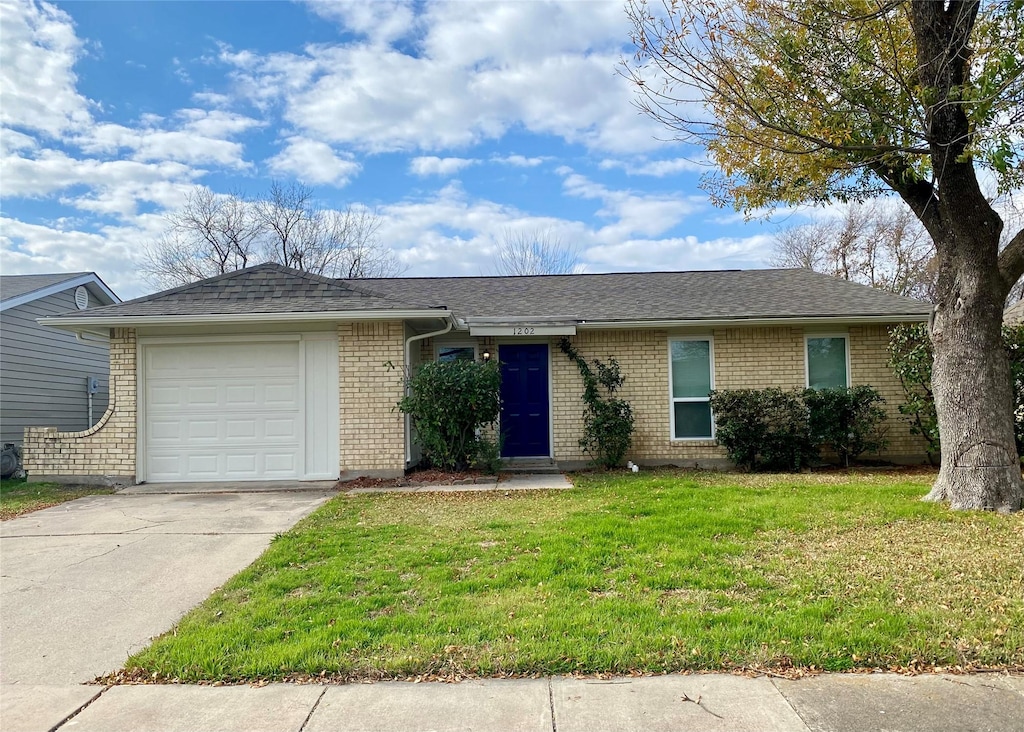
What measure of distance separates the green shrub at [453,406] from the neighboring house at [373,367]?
0.50 m

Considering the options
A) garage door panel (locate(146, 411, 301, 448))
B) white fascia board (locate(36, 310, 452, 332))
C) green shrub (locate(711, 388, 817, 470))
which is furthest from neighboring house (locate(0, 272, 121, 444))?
green shrub (locate(711, 388, 817, 470))

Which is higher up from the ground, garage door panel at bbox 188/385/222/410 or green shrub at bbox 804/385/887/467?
garage door panel at bbox 188/385/222/410

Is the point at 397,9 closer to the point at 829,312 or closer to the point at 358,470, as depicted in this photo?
the point at 358,470

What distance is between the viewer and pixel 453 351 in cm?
1066

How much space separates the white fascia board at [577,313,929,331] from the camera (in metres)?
9.75

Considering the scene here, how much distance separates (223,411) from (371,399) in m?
2.40

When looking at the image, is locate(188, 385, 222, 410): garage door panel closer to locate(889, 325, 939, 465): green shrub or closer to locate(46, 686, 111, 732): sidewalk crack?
locate(46, 686, 111, 732): sidewalk crack

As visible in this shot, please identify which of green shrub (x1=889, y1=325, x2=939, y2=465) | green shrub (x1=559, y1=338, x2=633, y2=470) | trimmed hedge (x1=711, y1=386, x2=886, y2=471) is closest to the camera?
green shrub (x1=889, y1=325, x2=939, y2=465)

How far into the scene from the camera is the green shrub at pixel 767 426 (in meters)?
9.54

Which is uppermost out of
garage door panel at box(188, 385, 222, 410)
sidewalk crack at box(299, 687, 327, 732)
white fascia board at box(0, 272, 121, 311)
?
white fascia board at box(0, 272, 121, 311)

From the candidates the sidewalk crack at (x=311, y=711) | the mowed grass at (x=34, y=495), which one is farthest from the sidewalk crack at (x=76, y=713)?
the mowed grass at (x=34, y=495)

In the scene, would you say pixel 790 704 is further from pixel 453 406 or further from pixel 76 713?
pixel 453 406

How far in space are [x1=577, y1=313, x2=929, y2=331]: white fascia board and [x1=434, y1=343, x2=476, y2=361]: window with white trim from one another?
2008 mm

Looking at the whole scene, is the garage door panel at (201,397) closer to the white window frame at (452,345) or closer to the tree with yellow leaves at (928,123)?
the white window frame at (452,345)
